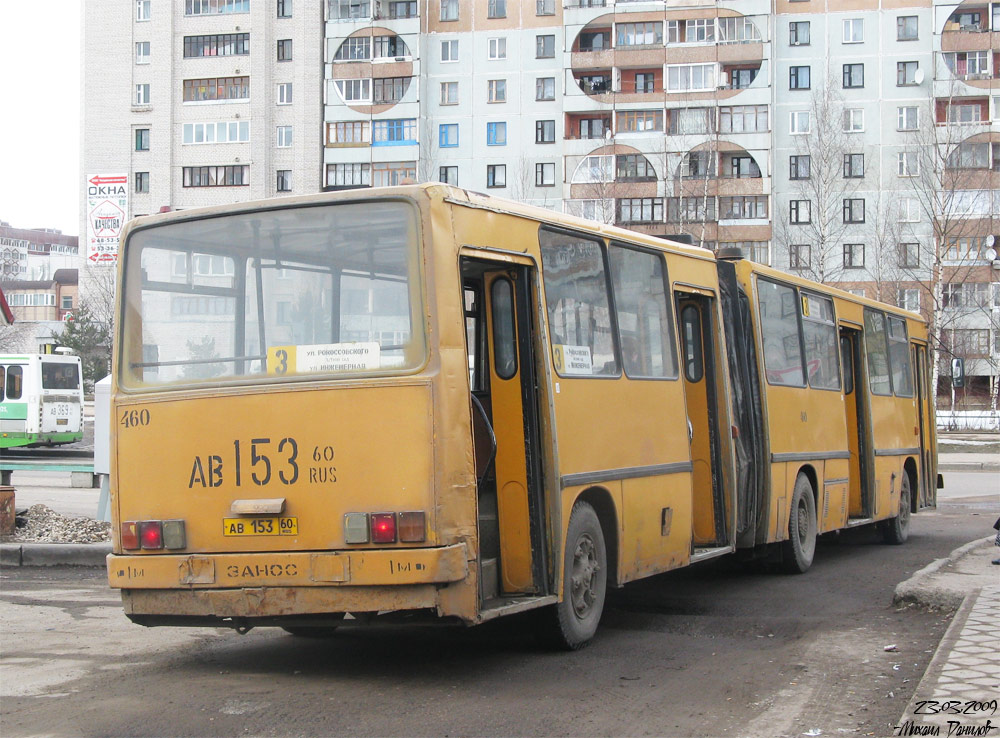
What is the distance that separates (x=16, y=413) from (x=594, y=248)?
34059mm

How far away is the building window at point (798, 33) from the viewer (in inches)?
2955

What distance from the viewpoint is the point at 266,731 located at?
6.29 meters

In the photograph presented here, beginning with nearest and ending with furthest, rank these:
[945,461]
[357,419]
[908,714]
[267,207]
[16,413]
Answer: [908,714] → [357,419] → [267,207] → [945,461] → [16,413]

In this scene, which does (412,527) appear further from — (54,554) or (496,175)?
(496,175)

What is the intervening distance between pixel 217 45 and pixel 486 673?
258 ft

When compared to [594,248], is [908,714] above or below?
below

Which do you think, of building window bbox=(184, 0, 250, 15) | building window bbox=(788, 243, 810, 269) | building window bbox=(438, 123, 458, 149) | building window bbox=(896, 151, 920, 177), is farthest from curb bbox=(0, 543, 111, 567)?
building window bbox=(184, 0, 250, 15)

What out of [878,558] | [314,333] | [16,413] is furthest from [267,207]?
[16,413]

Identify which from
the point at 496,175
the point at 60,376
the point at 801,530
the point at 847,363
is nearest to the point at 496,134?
the point at 496,175

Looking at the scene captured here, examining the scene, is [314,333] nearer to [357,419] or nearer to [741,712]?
[357,419]

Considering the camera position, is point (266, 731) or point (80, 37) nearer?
point (266, 731)

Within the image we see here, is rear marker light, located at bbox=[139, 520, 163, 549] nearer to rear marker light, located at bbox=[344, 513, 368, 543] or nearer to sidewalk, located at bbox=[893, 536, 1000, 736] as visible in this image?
rear marker light, located at bbox=[344, 513, 368, 543]

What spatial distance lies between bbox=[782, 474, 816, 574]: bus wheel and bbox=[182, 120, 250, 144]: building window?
233 feet

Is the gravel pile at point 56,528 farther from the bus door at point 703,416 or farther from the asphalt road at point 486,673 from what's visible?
the bus door at point 703,416
